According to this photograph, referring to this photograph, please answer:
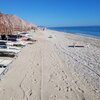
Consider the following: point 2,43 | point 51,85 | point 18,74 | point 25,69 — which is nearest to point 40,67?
point 25,69

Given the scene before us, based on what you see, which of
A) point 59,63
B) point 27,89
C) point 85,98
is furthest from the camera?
point 59,63

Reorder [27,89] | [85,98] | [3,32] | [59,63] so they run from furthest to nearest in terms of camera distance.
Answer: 1. [3,32]
2. [59,63]
3. [27,89]
4. [85,98]

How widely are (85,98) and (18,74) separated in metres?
3.49

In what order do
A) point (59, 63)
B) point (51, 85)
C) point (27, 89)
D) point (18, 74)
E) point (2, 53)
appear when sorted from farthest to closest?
point (2, 53), point (59, 63), point (18, 74), point (51, 85), point (27, 89)

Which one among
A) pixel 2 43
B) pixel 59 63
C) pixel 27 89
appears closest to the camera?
pixel 27 89

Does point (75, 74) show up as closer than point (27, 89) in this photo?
No

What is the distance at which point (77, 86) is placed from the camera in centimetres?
734

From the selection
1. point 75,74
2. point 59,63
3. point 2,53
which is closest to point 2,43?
point 2,53

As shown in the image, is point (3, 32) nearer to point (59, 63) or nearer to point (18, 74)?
point (59, 63)

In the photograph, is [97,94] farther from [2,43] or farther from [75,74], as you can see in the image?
[2,43]

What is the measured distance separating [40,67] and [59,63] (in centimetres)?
145

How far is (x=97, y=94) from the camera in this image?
21.7 feet

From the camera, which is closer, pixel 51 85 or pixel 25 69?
pixel 51 85

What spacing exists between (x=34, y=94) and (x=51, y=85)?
105 cm
